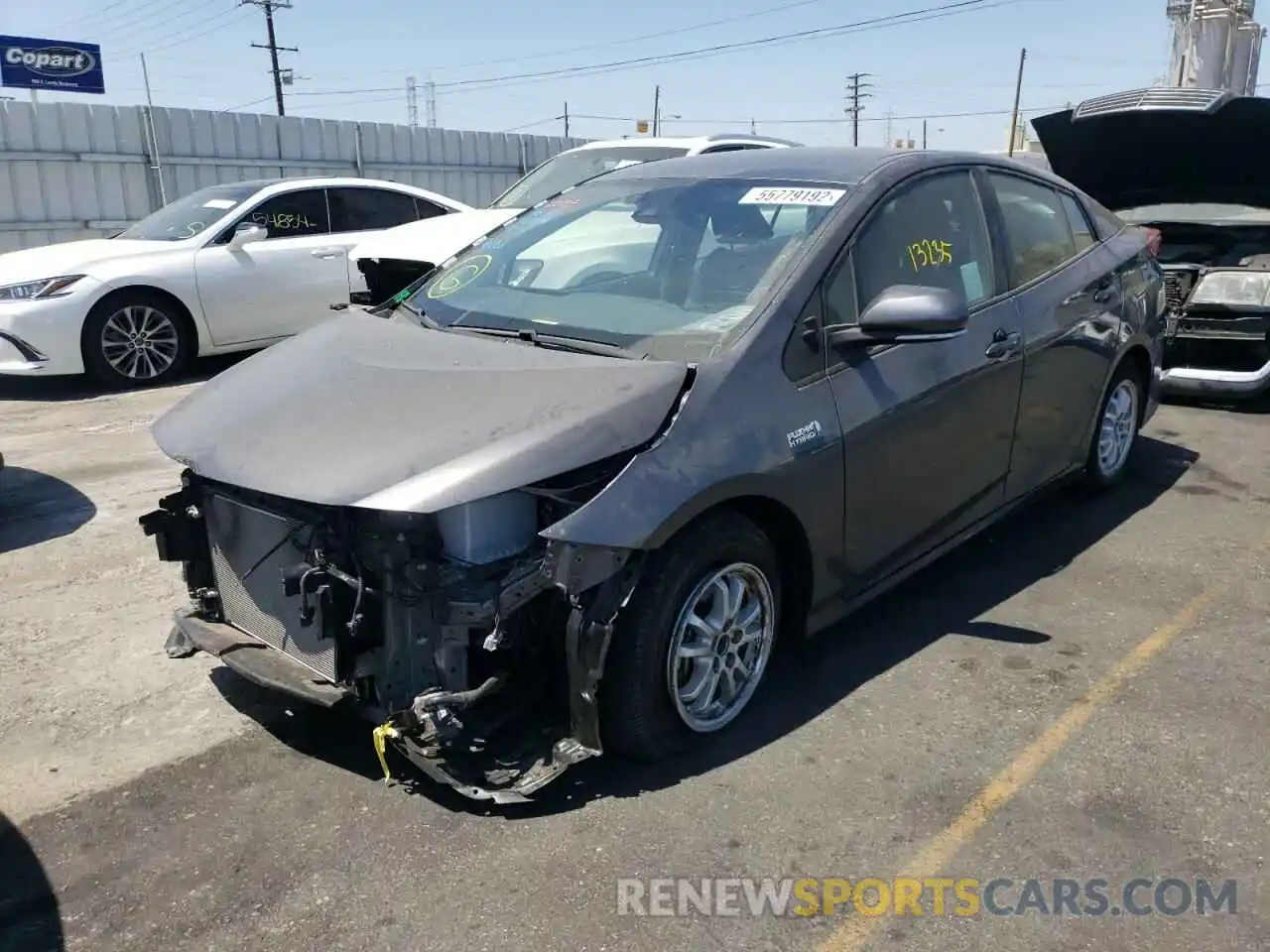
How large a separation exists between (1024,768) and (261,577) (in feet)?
7.57

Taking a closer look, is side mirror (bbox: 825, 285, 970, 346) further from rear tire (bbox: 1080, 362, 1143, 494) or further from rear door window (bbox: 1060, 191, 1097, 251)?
rear tire (bbox: 1080, 362, 1143, 494)

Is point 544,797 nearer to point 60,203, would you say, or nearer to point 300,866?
point 300,866

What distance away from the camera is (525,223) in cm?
431

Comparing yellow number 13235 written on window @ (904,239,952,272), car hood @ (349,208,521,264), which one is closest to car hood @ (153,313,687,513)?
yellow number 13235 written on window @ (904,239,952,272)

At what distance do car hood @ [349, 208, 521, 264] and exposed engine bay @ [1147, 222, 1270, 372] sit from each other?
183 inches

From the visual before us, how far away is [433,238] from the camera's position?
26.4 ft

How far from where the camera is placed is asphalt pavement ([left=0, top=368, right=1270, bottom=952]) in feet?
8.22

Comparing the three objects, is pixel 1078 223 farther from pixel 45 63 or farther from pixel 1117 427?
pixel 45 63

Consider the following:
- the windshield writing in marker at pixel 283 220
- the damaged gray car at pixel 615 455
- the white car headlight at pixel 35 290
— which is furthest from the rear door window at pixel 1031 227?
the white car headlight at pixel 35 290

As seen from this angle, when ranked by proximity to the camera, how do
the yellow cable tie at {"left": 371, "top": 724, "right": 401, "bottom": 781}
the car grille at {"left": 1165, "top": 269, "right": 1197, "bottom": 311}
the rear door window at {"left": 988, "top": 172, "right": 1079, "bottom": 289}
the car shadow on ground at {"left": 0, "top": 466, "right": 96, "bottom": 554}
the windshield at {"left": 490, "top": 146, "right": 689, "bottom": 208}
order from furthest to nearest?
the windshield at {"left": 490, "top": 146, "right": 689, "bottom": 208}, the car grille at {"left": 1165, "top": 269, "right": 1197, "bottom": 311}, the car shadow on ground at {"left": 0, "top": 466, "right": 96, "bottom": 554}, the rear door window at {"left": 988, "top": 172, "right": 1079, "bottom": 289}, the yellow cable tie at {"left": 371, "top": 724, "right": 401, "bottom": 781}

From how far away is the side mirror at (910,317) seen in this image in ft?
10.5

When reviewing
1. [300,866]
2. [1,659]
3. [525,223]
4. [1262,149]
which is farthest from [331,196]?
[300,866]

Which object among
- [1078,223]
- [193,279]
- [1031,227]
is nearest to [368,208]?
[193,279]

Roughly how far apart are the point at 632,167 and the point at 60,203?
11.6 m
